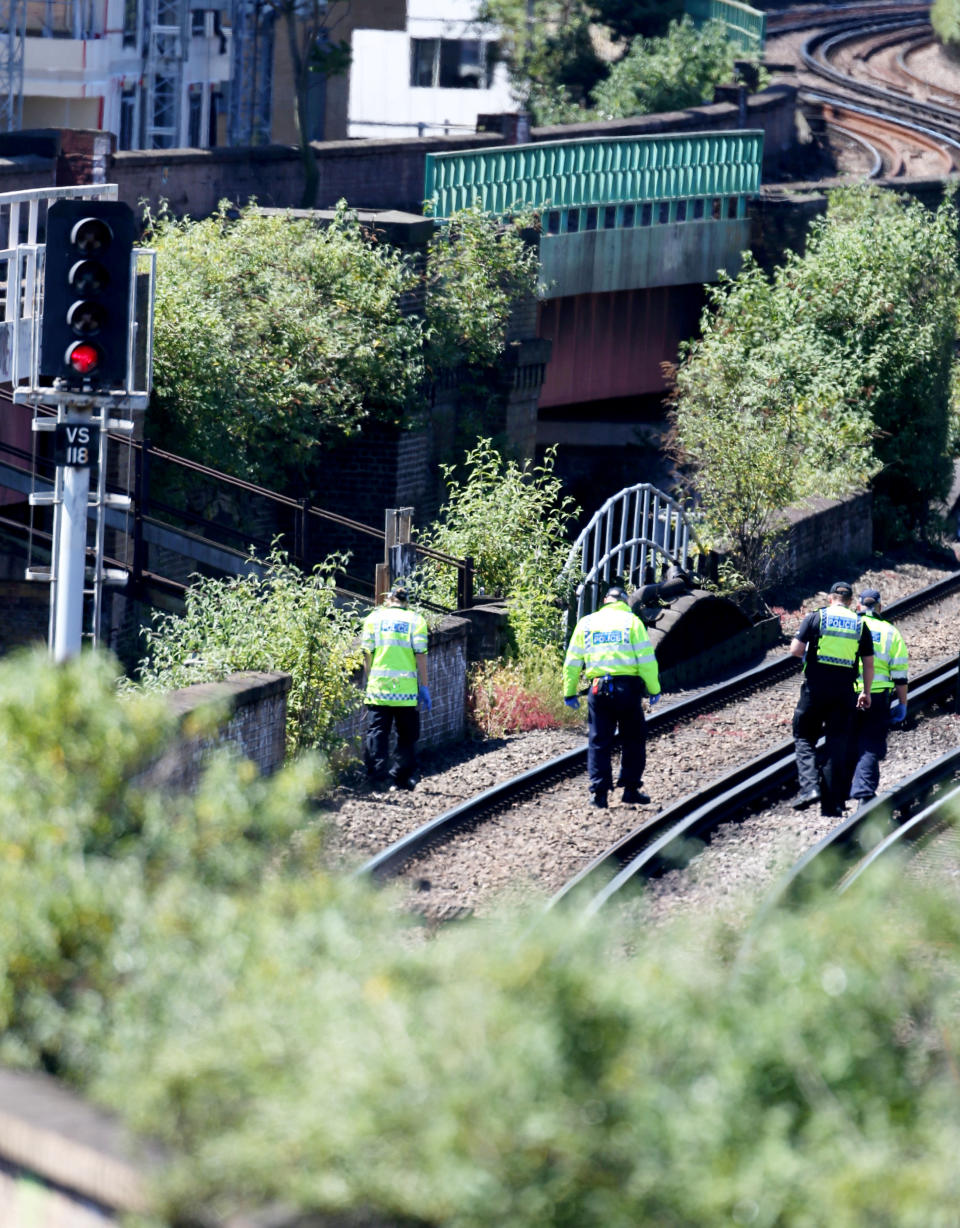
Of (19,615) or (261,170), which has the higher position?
(261,170)

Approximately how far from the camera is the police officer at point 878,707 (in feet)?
45.0

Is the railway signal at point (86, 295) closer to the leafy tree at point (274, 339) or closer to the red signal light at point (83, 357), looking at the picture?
the red signal light at point (83, 357)

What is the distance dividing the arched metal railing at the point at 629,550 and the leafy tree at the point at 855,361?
113 inches

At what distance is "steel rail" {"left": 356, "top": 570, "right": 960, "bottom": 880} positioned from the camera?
1210 cm

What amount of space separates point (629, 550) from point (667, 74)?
2570 centimetres

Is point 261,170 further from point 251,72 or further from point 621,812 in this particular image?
point 251,72

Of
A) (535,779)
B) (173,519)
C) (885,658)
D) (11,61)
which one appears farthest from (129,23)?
(885,658)

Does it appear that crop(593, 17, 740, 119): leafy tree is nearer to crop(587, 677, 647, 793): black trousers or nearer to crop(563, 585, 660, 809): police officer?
crop(563, 585, 660, 809): police officer

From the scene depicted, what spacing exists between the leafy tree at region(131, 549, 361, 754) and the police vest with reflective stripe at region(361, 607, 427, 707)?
36 centimetres

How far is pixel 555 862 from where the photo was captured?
40.8 ft

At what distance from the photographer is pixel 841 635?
1357 centimetres

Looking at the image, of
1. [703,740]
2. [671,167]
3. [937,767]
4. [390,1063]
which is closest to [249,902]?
[390,1063]

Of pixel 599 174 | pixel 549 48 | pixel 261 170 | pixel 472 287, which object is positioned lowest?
pixel 472 287

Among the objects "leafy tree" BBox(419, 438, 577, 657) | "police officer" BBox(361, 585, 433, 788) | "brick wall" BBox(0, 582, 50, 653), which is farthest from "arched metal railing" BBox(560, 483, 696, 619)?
"brick wall" BBox(0, 582, 50, 653)
